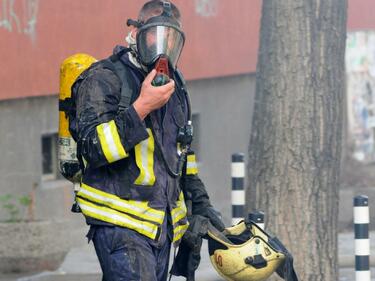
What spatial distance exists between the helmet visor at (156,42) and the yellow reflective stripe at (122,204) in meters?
0.56

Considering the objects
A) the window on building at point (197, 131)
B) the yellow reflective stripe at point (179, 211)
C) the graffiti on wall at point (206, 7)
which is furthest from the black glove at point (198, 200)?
the window on building at point (197, 131)

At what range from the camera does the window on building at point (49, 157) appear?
10.1 m

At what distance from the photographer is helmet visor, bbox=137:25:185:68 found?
461 centimetres

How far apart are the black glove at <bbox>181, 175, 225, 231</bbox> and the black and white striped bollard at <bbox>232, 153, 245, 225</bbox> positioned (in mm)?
3098

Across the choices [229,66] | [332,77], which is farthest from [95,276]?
[229,66]

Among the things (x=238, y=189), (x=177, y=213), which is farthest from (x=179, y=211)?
(x=238, y=189)

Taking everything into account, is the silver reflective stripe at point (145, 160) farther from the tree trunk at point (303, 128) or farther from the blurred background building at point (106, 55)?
the blurred background building at point (106, 55)

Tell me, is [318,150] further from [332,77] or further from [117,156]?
[117,156]

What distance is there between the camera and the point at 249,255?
5035 millimetres

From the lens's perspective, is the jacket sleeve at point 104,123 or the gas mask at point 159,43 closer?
the jacket sleeve at point 104,123

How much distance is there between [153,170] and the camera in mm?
4676

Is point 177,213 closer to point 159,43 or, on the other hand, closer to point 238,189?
point 159,43

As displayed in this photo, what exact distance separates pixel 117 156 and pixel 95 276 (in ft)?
13.2

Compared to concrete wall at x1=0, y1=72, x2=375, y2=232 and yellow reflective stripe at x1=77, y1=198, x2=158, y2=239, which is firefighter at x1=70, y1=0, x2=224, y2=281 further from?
concrete wall at x1=0, y1=72, x2=375, y2=232
